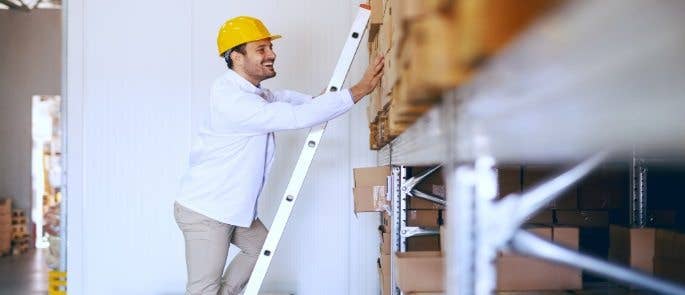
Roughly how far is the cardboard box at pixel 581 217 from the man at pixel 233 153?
1.08m

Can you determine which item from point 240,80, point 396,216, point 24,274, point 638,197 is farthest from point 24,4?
point 638,197

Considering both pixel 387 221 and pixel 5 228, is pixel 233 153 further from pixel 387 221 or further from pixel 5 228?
pixel 5 228

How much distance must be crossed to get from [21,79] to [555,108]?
11.5 metres

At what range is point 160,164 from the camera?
4.99 meters

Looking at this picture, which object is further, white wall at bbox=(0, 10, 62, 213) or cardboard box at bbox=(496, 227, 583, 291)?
white wall at bbox=(0, 10, 62, 213)

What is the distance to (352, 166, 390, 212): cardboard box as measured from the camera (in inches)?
142

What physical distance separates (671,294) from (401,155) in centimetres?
149

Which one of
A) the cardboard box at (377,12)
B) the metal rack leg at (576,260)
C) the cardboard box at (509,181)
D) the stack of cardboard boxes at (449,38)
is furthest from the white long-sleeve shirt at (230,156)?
the metal rack leg at (576,260)

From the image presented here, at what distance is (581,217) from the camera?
11.2ft

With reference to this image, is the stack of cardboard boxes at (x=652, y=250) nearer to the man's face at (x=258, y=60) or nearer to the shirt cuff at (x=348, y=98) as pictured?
the shirt cuff at (x=348, y=98)

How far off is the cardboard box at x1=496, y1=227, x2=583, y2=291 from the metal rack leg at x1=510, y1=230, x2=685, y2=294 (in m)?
0.76

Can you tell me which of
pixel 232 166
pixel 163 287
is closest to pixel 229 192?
pixel 232 166

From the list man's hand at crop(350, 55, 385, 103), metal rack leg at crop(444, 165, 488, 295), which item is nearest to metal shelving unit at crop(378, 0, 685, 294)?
metal rack leg at crop(444, 165, 488, 295)

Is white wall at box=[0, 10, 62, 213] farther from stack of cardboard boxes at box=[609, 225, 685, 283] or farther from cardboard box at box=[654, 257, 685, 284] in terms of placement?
cardboard box at box=[654, 257, 685, 284]
